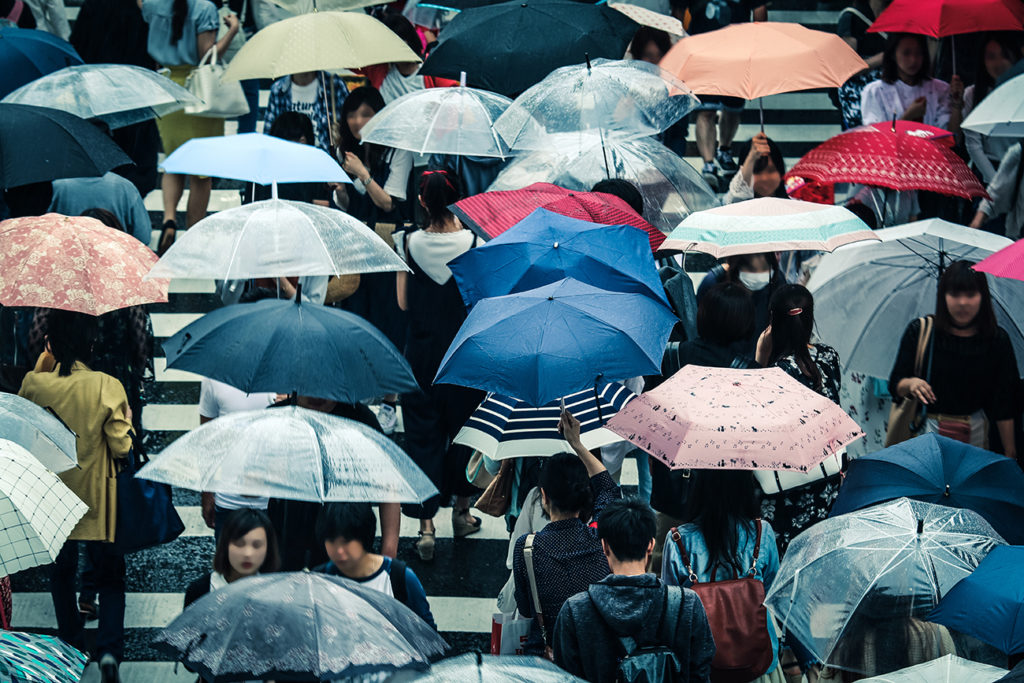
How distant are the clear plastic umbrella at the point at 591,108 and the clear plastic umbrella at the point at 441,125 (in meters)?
0.16

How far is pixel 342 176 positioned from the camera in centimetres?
746

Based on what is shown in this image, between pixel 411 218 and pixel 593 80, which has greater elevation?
pixel 593 80

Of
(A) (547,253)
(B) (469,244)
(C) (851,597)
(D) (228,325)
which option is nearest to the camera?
(C) (851,597)

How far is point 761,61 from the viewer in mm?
8219

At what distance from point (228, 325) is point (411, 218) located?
3.15m

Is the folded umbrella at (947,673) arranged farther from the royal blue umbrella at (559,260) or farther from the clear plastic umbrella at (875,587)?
the royal blue umbrella at (559,260)

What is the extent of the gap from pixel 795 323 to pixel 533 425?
130cm

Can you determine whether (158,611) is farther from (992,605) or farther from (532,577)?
(992,605)

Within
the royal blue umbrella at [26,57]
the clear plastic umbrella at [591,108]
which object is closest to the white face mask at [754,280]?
the clear plastic umbrella at [591,108]

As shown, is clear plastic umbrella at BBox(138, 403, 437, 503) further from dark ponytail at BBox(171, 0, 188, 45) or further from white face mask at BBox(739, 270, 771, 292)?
dark ponytail at BBox(171, 0, 188, 45)

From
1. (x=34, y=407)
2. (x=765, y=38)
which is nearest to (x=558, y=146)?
(x=765, y=38)

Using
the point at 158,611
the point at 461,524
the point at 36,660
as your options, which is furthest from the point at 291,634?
the point at 461,524

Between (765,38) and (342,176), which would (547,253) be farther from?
(765,38)

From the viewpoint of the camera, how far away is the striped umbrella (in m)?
5.44
